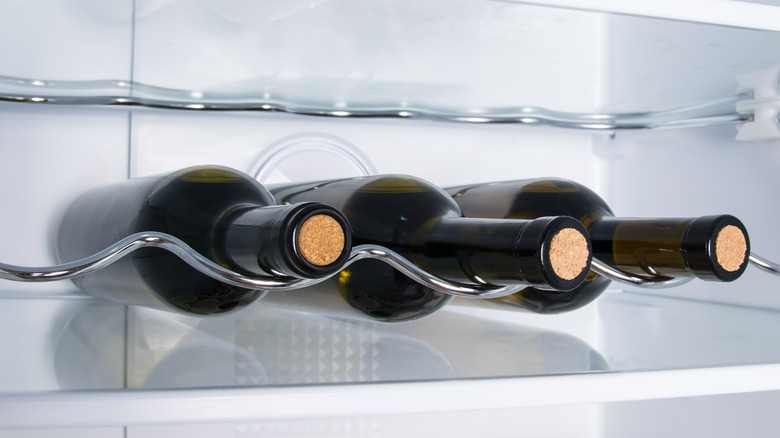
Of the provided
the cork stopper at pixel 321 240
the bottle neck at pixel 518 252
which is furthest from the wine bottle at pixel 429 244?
the cork stopper at pixel 321 240

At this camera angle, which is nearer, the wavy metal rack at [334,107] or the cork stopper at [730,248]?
the cork stopper at [730,248]

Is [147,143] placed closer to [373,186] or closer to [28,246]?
[28,246]

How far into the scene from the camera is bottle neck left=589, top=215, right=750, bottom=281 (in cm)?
47

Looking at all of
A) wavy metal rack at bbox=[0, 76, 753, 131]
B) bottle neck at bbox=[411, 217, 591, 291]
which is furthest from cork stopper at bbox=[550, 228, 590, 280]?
wavy metal rack at bbox=[0, 76, 753, 131]

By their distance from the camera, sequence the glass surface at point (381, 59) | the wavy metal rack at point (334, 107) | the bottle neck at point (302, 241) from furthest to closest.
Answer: the wavy metal rack at point (334, 107) → the glass surface at point (381, 59) → the bottle neck at point (302, 241)

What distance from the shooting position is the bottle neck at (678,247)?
47cm

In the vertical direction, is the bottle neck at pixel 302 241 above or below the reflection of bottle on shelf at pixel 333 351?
above

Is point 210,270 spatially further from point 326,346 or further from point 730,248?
point 730,248

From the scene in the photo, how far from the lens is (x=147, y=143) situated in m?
0.80

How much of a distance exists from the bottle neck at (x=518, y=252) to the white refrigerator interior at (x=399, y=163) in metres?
0.07

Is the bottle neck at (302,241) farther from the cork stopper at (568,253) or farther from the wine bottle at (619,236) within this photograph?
the wine bottle at (619,236)

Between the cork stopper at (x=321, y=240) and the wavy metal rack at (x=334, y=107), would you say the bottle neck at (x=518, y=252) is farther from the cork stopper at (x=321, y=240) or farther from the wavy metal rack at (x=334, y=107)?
the wavy metal rack at (x=334, y=107)

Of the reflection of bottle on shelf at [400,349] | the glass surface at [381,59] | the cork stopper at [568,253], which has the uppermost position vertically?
the glass surface at [381,59]

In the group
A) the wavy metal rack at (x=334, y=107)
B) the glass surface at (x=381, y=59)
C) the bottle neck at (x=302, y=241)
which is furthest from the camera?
the wavy metal rack at (x=334, y=107)
